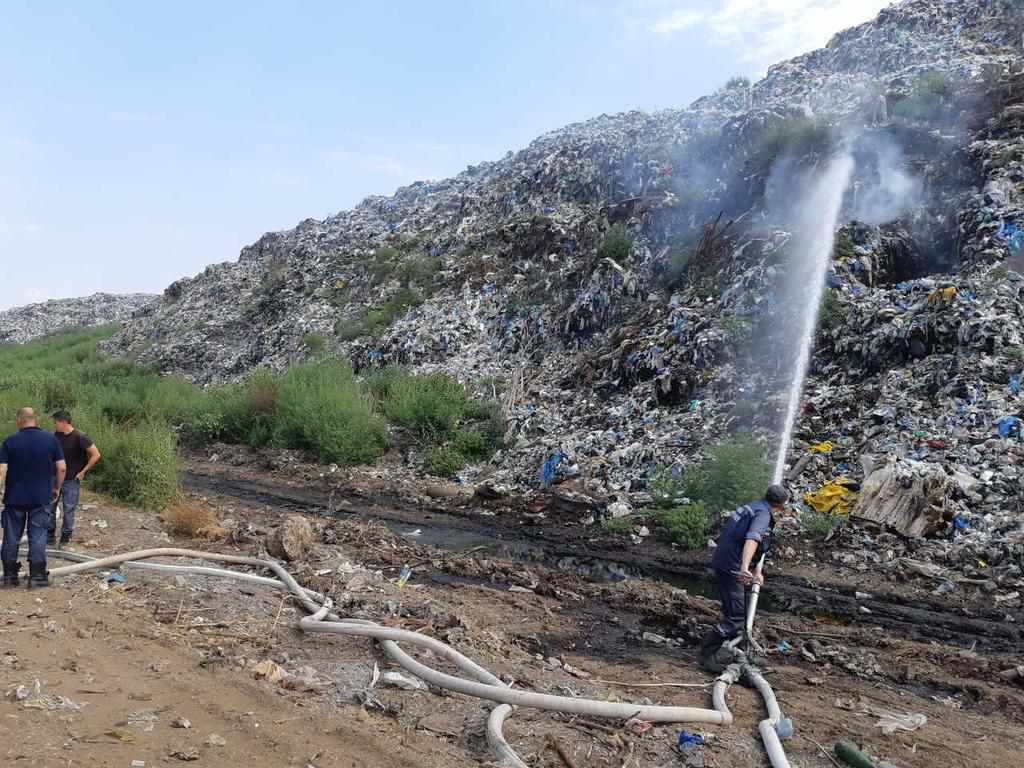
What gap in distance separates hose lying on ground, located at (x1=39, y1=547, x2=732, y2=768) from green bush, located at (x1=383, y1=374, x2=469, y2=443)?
336 inches

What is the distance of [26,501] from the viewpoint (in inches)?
210

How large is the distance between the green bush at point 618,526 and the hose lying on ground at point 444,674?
476 cm

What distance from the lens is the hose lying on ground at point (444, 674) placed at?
380 cm

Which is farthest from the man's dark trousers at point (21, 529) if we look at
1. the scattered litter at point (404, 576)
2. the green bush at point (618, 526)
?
the green bush at point (618, 526)

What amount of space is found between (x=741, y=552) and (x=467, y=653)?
1964mm

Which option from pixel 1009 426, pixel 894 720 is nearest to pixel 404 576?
pixel 894 720

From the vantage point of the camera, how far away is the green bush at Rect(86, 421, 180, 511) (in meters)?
9.59

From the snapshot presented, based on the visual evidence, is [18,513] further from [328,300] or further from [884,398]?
[328,300]

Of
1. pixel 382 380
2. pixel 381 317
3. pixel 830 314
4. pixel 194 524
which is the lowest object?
pixel 194 524

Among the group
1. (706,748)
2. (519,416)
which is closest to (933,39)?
(519,416)

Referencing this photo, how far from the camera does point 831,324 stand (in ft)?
39.7

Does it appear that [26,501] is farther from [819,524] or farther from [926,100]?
[926,100]

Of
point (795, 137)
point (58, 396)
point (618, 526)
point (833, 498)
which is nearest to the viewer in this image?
point (833, 498)

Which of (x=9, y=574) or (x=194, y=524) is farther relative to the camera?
(x=194, y=524)
